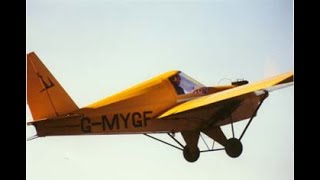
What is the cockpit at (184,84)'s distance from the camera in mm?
5523

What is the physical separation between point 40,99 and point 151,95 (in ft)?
3.44

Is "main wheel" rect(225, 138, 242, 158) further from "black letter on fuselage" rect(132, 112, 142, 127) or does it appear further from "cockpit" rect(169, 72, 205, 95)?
"black letter on fuselage" rect(132, 112, 142, 127)

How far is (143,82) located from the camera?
545 cm

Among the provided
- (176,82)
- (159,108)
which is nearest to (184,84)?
(176,82)

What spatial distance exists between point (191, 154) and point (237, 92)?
77 cm

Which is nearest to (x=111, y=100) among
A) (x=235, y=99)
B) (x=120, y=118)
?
(x=120, y=118)

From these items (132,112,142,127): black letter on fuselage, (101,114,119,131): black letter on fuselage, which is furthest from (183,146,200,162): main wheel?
(101,114,119,131): black letter on fuselage

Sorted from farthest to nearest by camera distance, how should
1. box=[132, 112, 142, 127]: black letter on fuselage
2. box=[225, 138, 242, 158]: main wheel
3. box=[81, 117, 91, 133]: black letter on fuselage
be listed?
box=[225, 138, 242, 158]: main wheel < box=[132, 112, 142, 127]: black letter on fuselage < box=[81, 117, 91, 133]: black letter on fuselage

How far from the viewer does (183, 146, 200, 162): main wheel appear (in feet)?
18.1

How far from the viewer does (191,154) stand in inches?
218

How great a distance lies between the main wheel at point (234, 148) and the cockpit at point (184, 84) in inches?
24.4

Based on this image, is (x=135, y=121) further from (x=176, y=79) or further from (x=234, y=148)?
(x=234, y=148)

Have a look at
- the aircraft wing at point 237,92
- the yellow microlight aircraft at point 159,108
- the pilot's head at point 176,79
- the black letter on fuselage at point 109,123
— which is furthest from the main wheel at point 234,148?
the black letter on fuselage at point 109,123

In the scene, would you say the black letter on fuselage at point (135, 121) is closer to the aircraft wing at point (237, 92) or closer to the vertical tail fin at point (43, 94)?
the aircraft wing at point (237, 92)
